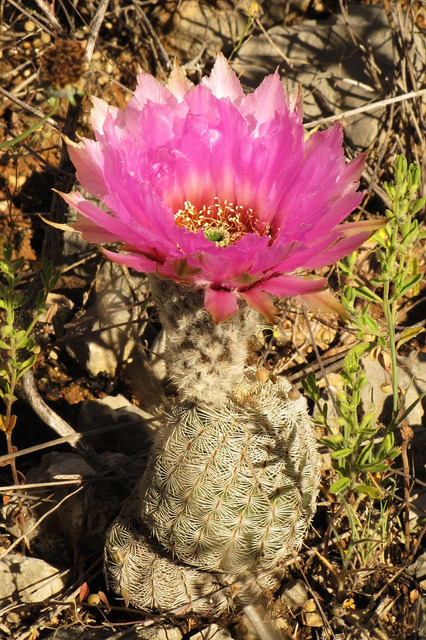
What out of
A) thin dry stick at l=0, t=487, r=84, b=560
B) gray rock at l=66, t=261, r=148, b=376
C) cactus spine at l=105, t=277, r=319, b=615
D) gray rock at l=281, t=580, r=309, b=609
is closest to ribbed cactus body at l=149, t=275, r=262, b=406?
cactus spine at l=105, t=277, r=319, b=615

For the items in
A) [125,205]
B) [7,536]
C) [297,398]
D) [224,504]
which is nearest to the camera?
[125,205]

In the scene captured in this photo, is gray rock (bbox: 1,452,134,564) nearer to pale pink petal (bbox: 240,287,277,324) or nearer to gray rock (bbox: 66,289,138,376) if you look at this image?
gray rock (bbox: 66,289,138,376)

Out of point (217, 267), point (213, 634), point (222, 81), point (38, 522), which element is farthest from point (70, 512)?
point (222, 81)

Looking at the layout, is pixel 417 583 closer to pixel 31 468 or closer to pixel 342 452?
pixel 342 452

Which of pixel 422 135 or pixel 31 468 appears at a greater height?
pixel 422 135

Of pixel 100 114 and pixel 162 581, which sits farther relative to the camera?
pixel 162 581

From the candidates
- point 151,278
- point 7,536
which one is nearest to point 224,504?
point 151,278

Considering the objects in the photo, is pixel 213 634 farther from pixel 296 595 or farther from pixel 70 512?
pixel 70 512

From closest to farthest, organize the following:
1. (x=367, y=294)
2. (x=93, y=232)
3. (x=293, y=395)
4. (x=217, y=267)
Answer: (x=217, y=267)
(x=93, y=232)
(x=293, y=395)
(x=367, y=294)
